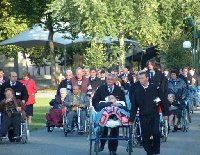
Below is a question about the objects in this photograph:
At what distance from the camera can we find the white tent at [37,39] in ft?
183

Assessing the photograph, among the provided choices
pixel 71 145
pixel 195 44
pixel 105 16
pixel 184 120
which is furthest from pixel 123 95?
pixel 195 44

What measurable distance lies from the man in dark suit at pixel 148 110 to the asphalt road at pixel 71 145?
2.61 m

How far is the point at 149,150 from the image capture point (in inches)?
577

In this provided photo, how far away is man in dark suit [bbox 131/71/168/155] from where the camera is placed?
1465 centimetres

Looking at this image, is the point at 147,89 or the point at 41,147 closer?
the point at 147,89

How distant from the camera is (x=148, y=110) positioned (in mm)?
14680

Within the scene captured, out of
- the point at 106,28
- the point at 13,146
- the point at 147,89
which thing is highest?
the point at 106,28

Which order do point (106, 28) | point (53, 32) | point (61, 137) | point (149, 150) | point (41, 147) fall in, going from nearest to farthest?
1. point (149, 150)
2. point (41, 147)
3. point (61, 137)
4. point (106, 28)
5. point (53, 32)

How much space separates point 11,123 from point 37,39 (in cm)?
3829

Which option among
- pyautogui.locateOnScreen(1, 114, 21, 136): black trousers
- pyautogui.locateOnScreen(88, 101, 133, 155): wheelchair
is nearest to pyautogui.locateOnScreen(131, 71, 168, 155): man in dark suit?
pyautogui.locateOnScreen(88, 101, 133, 155): wheelchair

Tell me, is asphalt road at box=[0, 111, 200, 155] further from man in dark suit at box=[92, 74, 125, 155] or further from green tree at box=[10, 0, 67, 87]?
green tree at box=[10, 0, 67, 87]

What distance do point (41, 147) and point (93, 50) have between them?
2499 centimetres

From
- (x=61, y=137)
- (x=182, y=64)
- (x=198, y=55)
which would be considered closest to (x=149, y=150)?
(x=61, y=137)

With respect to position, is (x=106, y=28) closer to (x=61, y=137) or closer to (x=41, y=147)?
(x=61, y=137)
